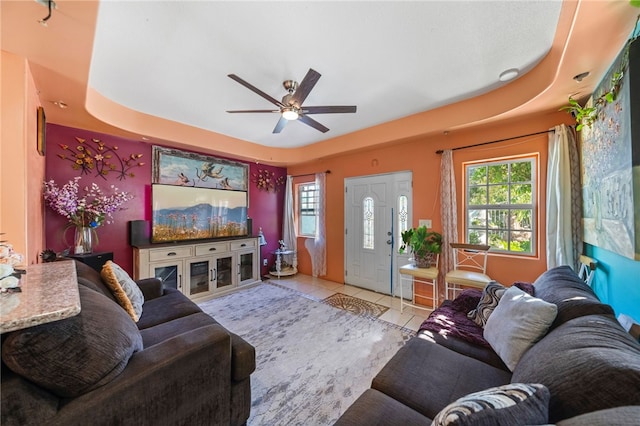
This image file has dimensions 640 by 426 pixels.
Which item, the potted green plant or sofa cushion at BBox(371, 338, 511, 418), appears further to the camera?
the potted green plant

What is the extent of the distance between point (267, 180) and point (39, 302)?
172 inches

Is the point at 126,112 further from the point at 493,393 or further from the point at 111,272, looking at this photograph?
the point at 493,393

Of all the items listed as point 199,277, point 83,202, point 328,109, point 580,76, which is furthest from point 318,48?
point 199,277

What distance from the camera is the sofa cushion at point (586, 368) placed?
74cm

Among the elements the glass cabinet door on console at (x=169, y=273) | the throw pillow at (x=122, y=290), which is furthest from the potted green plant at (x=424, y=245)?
the glass cabinet door on console at (x=169, y=273)

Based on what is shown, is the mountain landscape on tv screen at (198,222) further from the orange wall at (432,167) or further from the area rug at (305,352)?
the orange wall at (432,167)

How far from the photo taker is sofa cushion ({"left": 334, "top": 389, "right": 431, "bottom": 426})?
3.27 ft

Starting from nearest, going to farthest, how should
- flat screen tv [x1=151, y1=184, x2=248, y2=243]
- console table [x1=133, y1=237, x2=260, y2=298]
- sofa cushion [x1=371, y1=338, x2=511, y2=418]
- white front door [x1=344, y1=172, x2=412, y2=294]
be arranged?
sofa cushion [x1=371, y1=338, x2=511, y2=418]
console table [x1=133, y1=237, x2=260, y2=298]
flat screen tv [x1=151, y1=184, x2=248, y2=243]
white front door [x1=344, y1=172, x2=412, y2=294]

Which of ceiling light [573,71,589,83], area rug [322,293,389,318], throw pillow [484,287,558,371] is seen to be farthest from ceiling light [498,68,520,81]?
area rug [322,293,389,318]

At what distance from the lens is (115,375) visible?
3.49 ft

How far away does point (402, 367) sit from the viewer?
136cm

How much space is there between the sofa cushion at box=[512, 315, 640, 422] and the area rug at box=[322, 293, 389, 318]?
2190 millimetres

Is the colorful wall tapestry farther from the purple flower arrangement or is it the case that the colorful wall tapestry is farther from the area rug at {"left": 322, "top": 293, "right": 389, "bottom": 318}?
the purple flower arrangement

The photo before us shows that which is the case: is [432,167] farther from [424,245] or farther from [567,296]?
[567,296]
